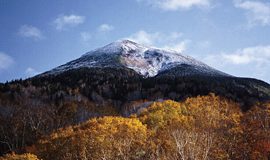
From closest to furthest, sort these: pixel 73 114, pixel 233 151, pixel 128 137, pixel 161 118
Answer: pixel 233 151
pixel 128 137
pixel 161 118
pixel 73 114

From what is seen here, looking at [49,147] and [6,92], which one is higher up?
[6,92]

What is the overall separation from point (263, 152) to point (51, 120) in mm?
64228

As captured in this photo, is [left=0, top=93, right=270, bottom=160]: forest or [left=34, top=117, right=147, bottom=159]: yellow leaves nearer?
[left=0, top=93, right=270, bottom=160]: forest

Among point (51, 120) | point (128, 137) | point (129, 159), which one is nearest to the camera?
point (129, 159)

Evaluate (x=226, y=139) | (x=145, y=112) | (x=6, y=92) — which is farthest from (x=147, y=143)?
(x=6, y=92)

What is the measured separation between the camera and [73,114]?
401 ft

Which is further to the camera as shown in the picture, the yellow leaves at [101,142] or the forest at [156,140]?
the yellow leaves at [101,142]

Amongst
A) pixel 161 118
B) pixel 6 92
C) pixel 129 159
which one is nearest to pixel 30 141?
pixel 161 118

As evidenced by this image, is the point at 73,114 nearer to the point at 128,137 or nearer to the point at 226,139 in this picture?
the point at 128,137

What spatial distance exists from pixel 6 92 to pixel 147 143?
153241 millimetres

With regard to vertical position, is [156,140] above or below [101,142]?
above

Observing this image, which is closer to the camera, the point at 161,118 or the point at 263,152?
the point at 263,152

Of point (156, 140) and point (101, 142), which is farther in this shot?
point (101, 142)

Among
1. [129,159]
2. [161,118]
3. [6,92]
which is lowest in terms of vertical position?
[129,159]
